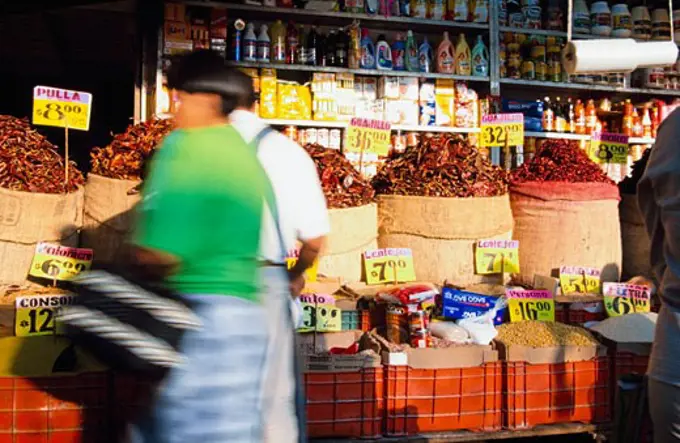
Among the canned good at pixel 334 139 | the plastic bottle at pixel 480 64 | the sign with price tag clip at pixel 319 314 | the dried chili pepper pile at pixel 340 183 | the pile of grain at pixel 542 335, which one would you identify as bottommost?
the pile of grain at pixel 542 335

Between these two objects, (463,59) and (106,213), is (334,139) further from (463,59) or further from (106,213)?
(106,213)

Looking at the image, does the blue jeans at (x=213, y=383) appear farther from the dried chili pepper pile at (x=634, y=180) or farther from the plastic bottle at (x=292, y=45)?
the plastic bottle at (x=292, y=45)

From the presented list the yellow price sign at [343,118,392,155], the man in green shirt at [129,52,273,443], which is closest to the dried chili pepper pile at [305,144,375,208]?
the yellow price sign at [343,118,392,155]

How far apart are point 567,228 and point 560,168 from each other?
0.44 m

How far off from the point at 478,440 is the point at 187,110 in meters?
2.32

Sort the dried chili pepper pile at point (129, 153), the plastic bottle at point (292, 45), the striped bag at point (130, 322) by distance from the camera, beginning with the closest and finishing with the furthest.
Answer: the striped bag at point (130, 322) → the dried chili pepper pile at point (129, 153) → the plastic bottle at point (292, 45)

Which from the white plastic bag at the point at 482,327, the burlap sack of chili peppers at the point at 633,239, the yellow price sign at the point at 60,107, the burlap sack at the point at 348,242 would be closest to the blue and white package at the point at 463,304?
the white plastic bag at the point at 482,327

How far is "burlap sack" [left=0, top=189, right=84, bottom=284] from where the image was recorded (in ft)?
12.7

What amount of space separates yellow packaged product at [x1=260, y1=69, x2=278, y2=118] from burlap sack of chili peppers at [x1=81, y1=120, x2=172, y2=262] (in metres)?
1.61

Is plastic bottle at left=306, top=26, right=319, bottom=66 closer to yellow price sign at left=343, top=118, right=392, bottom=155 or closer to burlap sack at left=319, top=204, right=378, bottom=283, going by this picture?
yellow price sign at left=343, top=118, right=392, bottom=155

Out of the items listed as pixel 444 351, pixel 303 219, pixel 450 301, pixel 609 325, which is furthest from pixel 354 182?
pixel 303 219

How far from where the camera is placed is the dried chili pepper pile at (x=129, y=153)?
164 inches

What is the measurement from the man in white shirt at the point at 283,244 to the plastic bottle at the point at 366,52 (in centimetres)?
370

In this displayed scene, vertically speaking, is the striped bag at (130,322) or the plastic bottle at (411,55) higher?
the plastic bottle at (411,55)
